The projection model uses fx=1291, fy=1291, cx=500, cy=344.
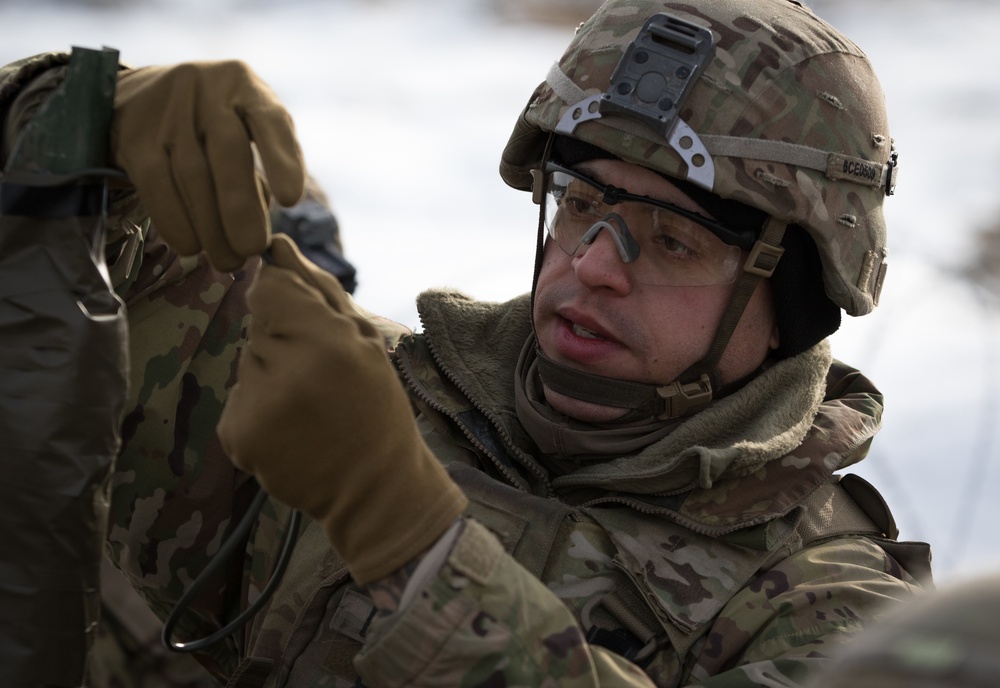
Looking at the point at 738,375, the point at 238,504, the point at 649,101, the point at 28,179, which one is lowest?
the point at 238,504

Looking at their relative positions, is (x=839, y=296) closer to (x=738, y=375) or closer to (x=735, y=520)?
(x=738, y=375)

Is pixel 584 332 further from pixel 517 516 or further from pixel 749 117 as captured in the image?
pixel 749 117

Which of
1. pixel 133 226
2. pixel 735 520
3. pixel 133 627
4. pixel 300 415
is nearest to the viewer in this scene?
pixel 300 415

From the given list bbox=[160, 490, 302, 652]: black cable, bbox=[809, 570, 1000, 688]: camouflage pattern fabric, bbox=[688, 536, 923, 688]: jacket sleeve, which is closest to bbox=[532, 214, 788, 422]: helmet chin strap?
bbox=[688, 536, 923, 688]: jacket sleeve

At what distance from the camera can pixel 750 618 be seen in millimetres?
2701

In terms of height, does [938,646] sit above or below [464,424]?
above

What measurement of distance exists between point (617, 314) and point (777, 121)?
602mm

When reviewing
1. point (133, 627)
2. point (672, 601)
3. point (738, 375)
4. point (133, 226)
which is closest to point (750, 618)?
point (672, 601)

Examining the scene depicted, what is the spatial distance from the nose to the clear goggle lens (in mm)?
13

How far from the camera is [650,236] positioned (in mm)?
3029

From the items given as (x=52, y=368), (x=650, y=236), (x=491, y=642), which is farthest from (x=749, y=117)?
(x=52, y=368)

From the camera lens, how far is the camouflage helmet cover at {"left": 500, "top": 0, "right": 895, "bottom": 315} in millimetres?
3018

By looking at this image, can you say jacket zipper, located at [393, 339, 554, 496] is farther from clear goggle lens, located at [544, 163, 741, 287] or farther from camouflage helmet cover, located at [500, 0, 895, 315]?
camouflage helmet cover, located at [500, 0, 895, 315]

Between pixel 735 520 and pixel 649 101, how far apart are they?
3.24ft
